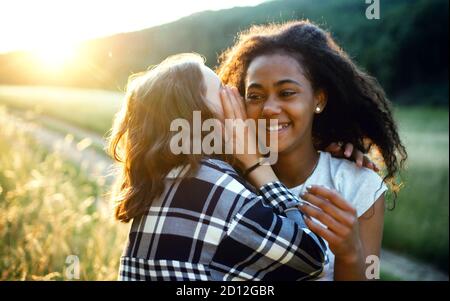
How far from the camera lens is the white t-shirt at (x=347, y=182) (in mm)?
2977

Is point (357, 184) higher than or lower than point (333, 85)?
lower

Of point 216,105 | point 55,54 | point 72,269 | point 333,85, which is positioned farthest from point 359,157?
point 55,54

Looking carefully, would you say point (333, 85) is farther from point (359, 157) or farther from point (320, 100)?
point (359, 157)

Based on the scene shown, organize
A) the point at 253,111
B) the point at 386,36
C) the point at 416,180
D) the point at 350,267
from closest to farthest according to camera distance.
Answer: the point at 350,267 < the point at 253,111 < the point at 416,180 < the point at 386,36

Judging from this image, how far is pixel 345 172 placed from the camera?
3.14 metres

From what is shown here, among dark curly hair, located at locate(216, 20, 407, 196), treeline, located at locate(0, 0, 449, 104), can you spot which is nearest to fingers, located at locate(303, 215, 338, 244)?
dark curly hair, located at locate(216, 20, 407, 196)

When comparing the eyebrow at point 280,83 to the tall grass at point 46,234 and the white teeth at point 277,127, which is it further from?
the tall grass at point 46,234

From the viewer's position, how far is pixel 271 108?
3033 millimetres

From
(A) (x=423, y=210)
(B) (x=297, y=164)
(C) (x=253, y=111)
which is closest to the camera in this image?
(C) (x=253, y=111)

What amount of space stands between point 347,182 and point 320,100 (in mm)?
575

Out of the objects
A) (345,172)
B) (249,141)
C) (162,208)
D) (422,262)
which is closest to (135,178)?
(162,208)

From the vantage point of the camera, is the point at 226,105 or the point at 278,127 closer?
the point at 226,105
